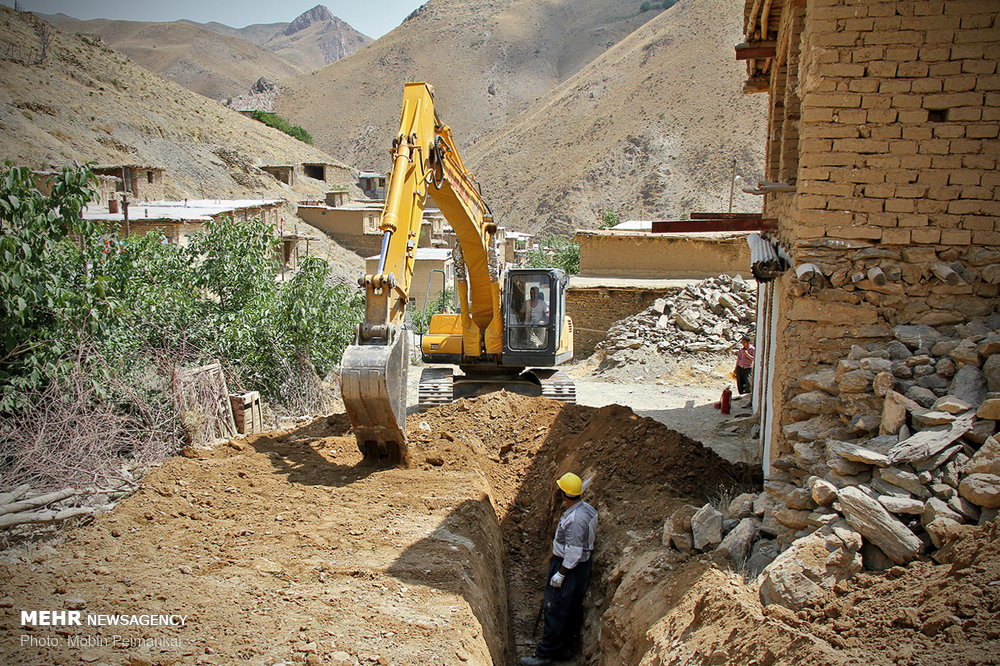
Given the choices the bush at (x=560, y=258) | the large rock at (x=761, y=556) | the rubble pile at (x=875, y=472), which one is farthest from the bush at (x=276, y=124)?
the large rock at (x=761, y=556)

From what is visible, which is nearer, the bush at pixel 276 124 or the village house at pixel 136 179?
the village house at pixel 136 179

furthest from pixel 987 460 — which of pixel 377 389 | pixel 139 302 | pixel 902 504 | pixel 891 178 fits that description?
pixel 139 302

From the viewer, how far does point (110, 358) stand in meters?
8.89

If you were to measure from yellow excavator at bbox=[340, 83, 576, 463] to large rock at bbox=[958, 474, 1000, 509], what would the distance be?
16.5 feet

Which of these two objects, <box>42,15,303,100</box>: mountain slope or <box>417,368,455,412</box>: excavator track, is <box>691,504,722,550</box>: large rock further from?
<box>42,15,303,100</box>: mountain slope

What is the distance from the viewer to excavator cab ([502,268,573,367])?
12234mm

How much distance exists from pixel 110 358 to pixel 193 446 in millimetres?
1546

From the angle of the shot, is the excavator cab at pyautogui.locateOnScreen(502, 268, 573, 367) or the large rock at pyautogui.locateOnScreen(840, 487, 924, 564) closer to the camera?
the large rock at pyautogui.locateOnScreen(840, 487, 924, 564)

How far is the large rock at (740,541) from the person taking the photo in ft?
17.1

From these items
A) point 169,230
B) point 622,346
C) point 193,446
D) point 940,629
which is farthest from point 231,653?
point 169,230

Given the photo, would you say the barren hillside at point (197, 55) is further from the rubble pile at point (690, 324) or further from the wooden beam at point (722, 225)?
the wooden beam at point (722, 225)

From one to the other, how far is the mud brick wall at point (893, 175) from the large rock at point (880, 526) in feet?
3.89

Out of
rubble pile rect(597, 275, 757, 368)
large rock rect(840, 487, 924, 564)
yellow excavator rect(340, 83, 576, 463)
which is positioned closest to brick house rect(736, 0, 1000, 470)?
large rock rect(840, 487, 924, 564)

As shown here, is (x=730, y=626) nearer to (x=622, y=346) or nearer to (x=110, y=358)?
(x=110, y=358)
